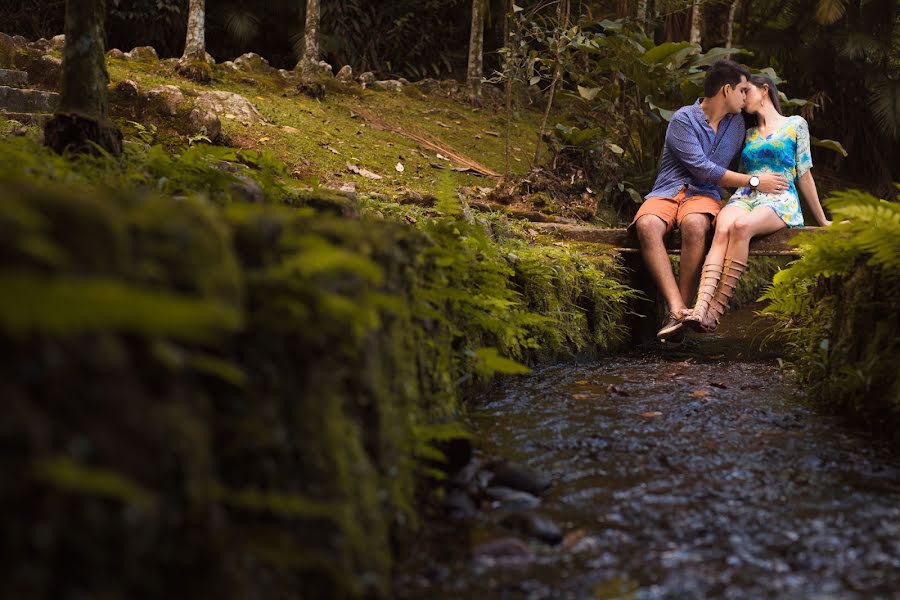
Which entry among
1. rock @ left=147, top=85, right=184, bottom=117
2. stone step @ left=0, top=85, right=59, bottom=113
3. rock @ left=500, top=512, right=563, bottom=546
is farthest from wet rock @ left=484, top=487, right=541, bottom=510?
rock @ left=147, top=85, right=184, bottom=117

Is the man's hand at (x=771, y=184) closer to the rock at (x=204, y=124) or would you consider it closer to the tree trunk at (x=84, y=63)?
the tree trunk at (x=84, y=63)

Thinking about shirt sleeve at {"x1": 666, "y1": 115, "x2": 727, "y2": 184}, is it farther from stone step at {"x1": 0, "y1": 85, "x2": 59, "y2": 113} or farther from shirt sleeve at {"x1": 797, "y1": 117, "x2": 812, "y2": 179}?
stone step at {"x1": 0, "y1": 85, "x2": 59, "y2": 113}

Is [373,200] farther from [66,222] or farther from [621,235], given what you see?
[66,222]

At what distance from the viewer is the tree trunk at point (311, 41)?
12117mm

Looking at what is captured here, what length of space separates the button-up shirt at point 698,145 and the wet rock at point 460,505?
4287 mm

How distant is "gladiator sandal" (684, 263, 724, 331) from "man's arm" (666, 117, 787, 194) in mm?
731

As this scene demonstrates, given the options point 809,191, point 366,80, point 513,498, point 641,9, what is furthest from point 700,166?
point 366,80

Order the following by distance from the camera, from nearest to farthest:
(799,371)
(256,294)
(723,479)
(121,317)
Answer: (121,317)
(256,294)
(723,479)
(799,371)

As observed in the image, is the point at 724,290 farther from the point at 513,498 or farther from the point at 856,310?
the point at 513,498

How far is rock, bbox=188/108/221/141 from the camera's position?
7.68 meters

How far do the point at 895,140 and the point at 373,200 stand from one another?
16.1 meters

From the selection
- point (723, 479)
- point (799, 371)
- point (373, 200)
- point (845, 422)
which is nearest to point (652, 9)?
point (373, 200)

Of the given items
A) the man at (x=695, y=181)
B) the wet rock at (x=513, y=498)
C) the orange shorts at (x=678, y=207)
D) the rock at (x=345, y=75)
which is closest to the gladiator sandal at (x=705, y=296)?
the man at (x=695, y=181)

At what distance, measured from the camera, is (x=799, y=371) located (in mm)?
4516
